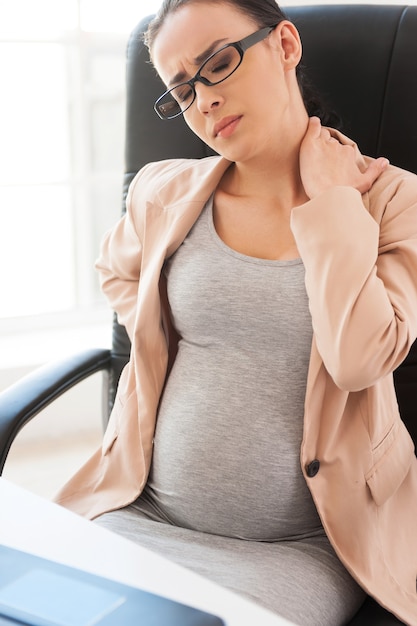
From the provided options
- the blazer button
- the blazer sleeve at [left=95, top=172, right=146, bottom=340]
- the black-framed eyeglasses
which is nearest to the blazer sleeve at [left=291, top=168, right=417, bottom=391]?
the blazer button

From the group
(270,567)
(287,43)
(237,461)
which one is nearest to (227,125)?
(287,43)

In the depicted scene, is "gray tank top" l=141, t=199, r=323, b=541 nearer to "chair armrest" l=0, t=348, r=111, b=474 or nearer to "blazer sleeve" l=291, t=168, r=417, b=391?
"blazer sleeve" l=291, t=168, r=417, b=391

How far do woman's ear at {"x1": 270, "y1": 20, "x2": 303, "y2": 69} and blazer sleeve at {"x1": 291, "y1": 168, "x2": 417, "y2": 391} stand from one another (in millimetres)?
240

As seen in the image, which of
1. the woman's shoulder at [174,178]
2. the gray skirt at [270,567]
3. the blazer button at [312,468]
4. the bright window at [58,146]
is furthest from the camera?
the bright window at [58,146]

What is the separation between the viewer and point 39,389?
4.92 feet

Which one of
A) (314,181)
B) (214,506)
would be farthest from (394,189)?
(214,506)

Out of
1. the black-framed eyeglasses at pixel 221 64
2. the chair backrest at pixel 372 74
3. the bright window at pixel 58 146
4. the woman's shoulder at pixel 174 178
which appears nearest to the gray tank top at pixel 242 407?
the woman's shoulder at pixel 174 178

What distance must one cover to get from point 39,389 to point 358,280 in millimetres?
597

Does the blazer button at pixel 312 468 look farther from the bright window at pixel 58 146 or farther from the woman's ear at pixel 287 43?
the bright window at pixel 58 146

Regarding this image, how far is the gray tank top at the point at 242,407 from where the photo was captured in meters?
1.32

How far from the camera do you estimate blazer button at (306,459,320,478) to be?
51.1 inches

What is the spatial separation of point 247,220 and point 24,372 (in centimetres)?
147

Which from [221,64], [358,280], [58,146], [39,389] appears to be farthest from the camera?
[58,146]

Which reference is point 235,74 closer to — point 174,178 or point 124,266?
point 174,178
